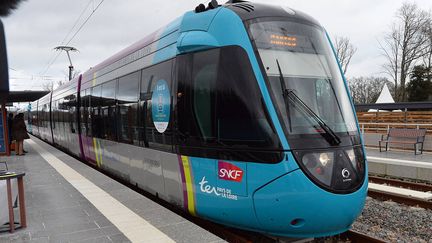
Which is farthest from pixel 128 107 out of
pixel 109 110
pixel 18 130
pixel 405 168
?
pixel 18 130

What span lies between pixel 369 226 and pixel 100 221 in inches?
173

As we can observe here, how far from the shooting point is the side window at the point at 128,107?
23.9 ft

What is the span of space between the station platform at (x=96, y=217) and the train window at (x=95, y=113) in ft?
7.06

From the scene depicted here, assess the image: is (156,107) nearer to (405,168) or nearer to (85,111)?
(85,111)

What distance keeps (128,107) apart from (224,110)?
3345 mm

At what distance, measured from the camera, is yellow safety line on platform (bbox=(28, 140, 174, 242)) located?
4.26 metres

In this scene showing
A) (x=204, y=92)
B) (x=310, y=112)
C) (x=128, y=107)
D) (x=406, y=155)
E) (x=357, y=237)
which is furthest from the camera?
(x=406, y=155)

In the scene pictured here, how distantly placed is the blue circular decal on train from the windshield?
179 cm

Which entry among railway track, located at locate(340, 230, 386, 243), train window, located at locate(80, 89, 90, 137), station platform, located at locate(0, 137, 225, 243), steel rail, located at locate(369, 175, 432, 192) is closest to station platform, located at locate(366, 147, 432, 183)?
steel rail, located at locate(369, 175, 432, 192)

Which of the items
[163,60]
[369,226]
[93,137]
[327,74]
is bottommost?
[369,226]

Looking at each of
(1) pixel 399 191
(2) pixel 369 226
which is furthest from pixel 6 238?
(1) pixel 399 191

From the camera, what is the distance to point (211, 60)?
16.5 feet

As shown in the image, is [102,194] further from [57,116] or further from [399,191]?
[57,116]

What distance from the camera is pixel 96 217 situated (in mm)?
5121
